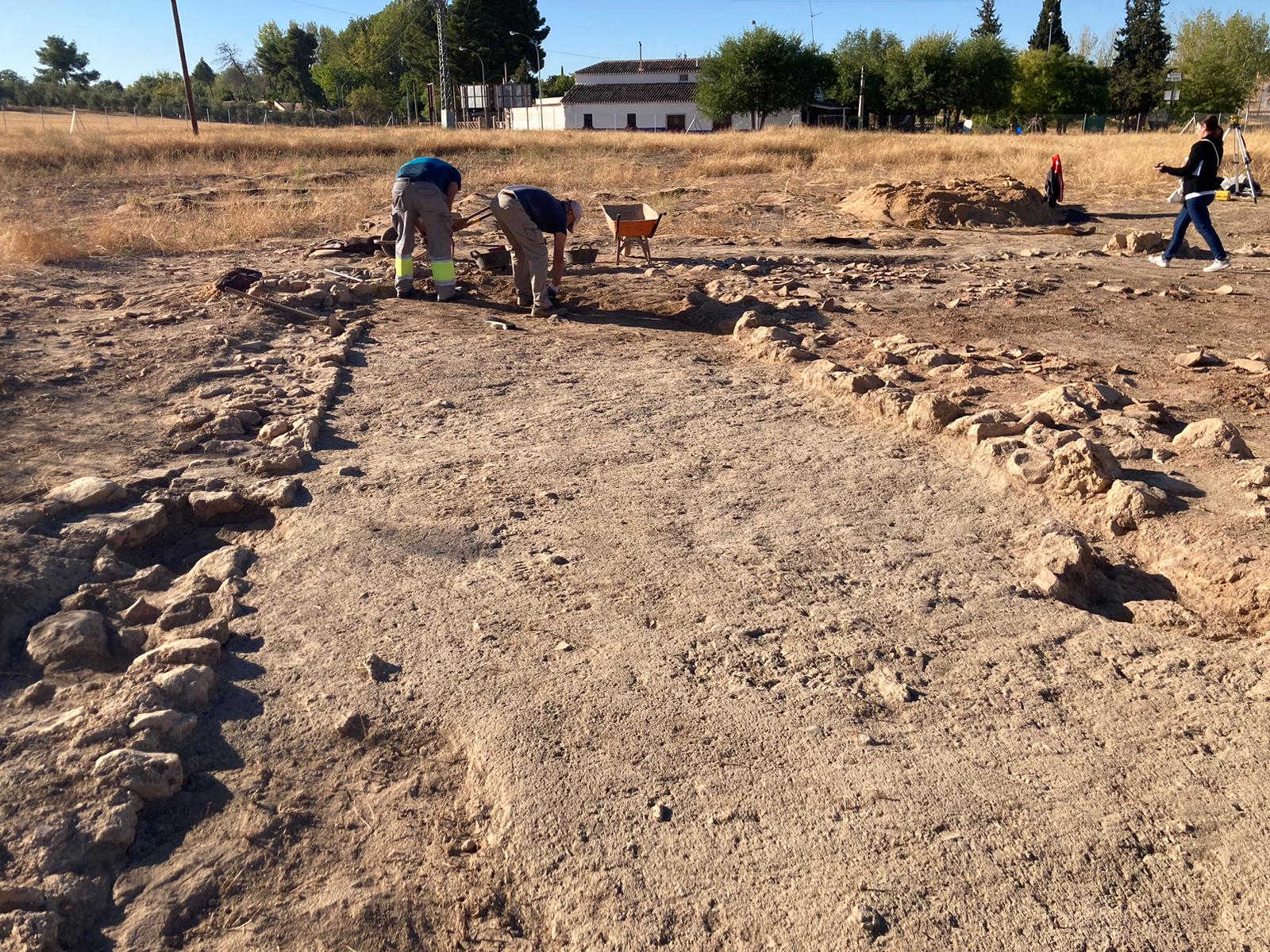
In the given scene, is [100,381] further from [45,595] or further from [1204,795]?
[1204,795]

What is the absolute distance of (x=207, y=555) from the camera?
3609mm

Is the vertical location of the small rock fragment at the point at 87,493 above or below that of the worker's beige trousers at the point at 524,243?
below

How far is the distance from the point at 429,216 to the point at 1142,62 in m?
58.4

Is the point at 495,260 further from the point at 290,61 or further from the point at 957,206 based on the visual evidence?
the point at 290,61

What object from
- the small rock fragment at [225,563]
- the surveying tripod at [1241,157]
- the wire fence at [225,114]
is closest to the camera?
the small rock fragment at [225,563]

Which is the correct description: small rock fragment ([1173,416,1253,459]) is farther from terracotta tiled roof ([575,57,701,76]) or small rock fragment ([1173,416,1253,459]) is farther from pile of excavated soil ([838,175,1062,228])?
terracotta tiled roof ([575,57,701,76])

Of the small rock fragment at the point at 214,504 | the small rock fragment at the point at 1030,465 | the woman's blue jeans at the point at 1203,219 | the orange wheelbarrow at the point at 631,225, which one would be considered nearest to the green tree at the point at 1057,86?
the woman's blue jeans at the point at 1203,219

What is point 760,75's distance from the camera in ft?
147

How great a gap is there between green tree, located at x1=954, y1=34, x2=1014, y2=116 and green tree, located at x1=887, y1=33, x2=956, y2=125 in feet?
1.22

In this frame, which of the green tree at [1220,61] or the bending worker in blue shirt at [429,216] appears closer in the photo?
the bending worker in blue shirt at [429,216]

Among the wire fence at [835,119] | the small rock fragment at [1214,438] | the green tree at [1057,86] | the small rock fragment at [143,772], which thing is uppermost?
the green tree at [1057,86]

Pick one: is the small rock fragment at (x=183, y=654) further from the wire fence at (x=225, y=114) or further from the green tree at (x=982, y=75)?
the green tree at (x=982, y=75)

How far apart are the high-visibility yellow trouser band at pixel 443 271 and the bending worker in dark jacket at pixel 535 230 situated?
0.54 metres

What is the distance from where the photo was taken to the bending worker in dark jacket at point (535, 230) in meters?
7.52
